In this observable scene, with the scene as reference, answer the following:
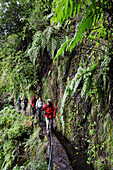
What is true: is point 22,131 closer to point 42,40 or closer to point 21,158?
point 21,158

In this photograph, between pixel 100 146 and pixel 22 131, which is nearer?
pixel 100 146

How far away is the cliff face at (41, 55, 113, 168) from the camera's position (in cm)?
262

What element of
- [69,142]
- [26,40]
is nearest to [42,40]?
[26,40]

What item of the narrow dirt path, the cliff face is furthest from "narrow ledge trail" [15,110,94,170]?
the cliff face

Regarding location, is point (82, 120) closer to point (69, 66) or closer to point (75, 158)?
point (75, 158)

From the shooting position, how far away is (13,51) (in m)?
8.20

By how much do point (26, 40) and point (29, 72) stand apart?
234 centimetres

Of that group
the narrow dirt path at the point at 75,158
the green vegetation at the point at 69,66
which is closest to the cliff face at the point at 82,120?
the green vegetation at the point at 69,66

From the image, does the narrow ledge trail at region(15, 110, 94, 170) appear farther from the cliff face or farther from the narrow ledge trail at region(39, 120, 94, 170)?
the cliff face

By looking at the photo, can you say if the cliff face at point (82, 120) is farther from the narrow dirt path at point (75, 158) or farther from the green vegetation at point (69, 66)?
the narrow dirt path at point (75, 158)

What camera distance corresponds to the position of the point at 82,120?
404 cm

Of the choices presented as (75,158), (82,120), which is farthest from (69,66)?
(75,158)

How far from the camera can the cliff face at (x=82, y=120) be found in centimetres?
262

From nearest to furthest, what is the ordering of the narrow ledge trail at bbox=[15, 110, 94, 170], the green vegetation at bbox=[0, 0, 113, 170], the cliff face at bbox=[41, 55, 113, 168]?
1. the green vegetation at bbox=[0, 0, 113, 170]
2. the cliff face at bbox=[41, 55, 113, 168]
3. the narrow ledge trail at bbox=[15, 110, 94, 170]
